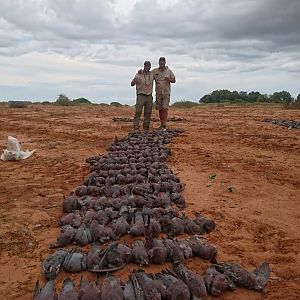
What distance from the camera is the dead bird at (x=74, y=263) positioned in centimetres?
377

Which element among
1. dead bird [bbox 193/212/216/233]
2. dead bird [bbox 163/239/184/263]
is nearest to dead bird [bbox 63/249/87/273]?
dead bird [bbox 163/239/184/263]

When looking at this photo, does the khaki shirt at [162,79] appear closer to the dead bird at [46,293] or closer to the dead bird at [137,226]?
the dead bird at [137,226]

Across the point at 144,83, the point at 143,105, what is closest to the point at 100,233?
the point at 144,83

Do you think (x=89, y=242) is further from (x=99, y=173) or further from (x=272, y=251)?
(x=99, y=173)

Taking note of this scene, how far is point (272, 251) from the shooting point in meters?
4.25

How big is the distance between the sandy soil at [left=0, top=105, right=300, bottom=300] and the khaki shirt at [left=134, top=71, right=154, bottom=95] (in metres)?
1.65

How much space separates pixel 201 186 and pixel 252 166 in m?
1.74

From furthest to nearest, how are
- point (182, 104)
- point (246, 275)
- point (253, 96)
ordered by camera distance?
point (253, 96) < point (182, 104) < point (246, 275)

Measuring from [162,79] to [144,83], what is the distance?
0.57 m

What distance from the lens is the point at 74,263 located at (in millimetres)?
3783

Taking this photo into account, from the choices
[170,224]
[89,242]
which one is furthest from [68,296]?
[170,224]

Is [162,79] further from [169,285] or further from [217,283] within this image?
[169,285]

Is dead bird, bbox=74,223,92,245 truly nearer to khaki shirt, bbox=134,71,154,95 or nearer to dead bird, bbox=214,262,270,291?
dead bird, bbox=214,262,270,291

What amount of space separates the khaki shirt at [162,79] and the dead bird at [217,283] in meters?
9.16
